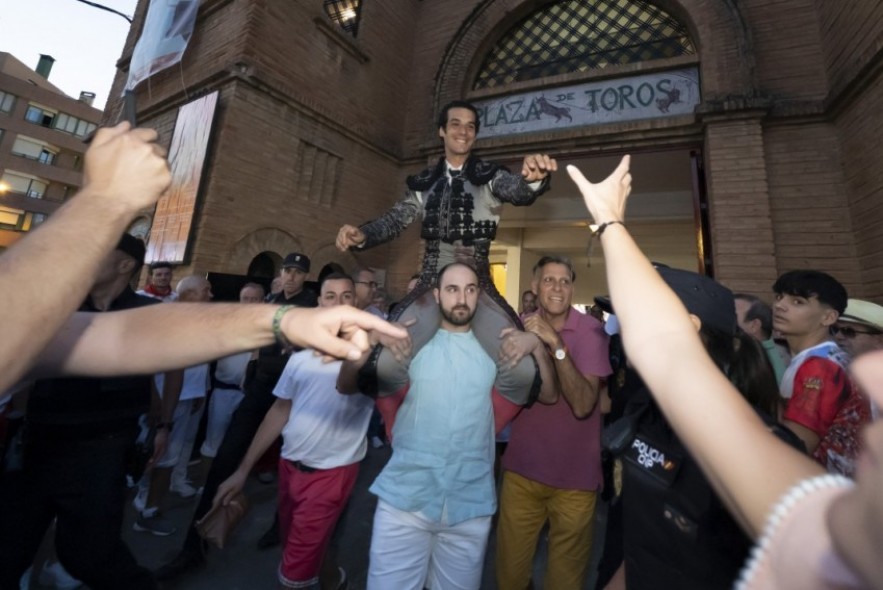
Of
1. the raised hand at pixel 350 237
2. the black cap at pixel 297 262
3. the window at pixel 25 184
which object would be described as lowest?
the raised hand at pixel 350 237

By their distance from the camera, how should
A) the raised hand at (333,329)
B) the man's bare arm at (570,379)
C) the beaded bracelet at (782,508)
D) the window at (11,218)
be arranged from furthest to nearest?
the window at (11,218), the man's bare arm at (570,379), the raised hand at (333,329), the beaded bracelet at (782,508)

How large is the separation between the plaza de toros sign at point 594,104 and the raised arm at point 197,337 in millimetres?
7973

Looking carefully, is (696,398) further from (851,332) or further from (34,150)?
(34,150)

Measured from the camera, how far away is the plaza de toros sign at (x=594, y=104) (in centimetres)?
714

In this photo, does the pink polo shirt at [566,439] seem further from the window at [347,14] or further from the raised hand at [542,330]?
the window at [347,14]

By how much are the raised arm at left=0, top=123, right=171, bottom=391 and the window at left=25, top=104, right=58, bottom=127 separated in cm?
4033

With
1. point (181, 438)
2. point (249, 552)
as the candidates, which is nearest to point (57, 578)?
point (249, 552)

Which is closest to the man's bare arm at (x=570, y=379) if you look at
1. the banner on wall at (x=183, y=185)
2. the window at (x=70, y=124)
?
the banner on wall at (x=183, y=185)

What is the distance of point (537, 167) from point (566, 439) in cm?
164

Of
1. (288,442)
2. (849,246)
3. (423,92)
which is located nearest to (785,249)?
(849,246)

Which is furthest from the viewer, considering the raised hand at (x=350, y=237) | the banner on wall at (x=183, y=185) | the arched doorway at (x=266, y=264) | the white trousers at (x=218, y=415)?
the arched doorway at (x=266, y=264)

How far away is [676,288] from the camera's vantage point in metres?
1.42

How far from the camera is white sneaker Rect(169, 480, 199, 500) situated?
3.95 meters

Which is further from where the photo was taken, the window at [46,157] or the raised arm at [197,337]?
the window at [46,157]
